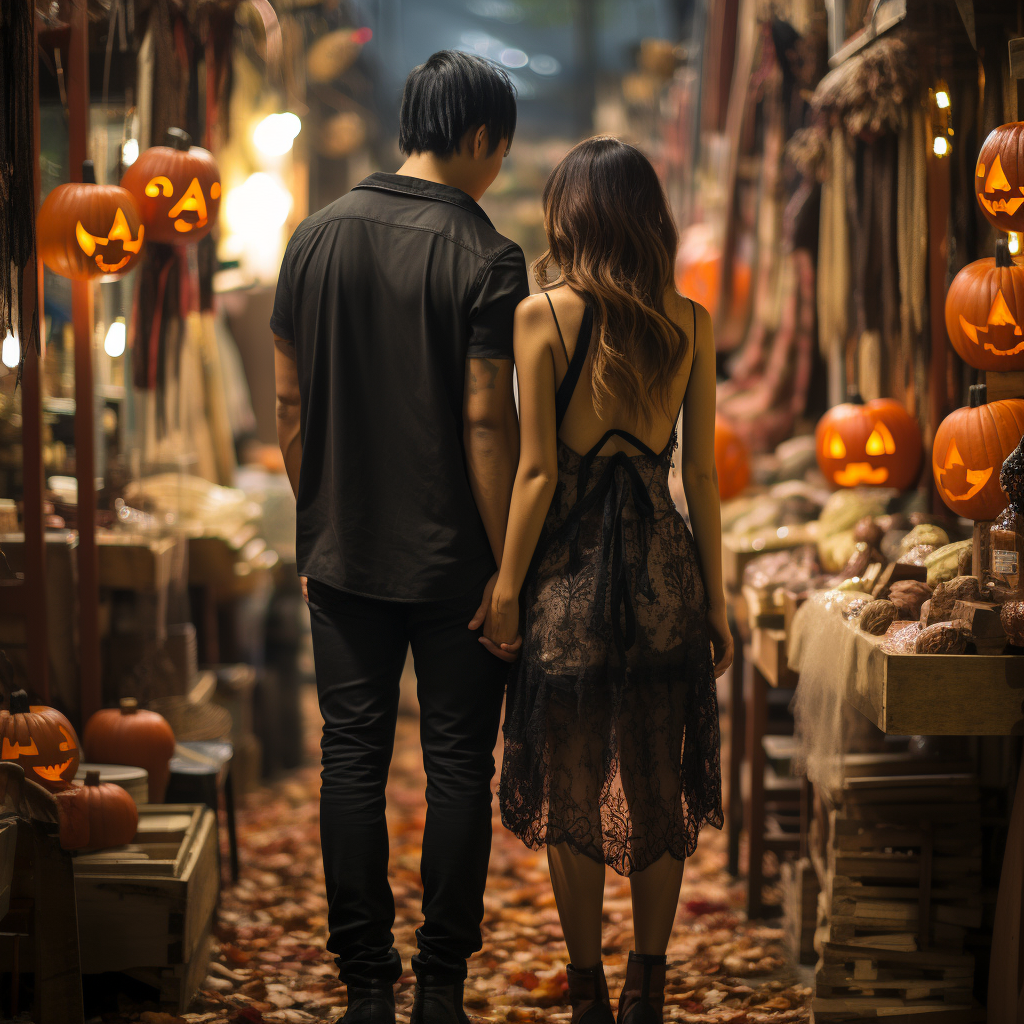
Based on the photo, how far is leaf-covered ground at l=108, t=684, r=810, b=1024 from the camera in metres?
2.90

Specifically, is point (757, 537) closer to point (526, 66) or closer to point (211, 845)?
point (211, 845)

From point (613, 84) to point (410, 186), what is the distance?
11472 millimetres

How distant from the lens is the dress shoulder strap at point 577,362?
2291mm

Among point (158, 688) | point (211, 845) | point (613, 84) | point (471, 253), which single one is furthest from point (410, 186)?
point (613, 84)

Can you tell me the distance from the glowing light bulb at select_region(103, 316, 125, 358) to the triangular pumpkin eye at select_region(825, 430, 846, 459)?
2.37 m

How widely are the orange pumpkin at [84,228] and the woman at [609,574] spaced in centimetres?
136

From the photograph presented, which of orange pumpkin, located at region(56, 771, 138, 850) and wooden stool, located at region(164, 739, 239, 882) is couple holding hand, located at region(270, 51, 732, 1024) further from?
wooden stool, located at region(164, 739, 239, 882)

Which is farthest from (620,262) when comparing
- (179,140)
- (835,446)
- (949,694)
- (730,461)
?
(730,461)

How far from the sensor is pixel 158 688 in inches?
153

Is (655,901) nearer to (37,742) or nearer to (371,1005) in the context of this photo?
(371,1005)

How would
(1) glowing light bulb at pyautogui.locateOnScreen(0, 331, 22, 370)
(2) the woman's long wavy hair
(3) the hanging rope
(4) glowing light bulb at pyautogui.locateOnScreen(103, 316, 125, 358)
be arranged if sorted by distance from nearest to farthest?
(2) the woman's long wavy hair
(3) the hanging rope
(1) glowing light bulb at pyautogui.locateOnScreen(0, 331, 22, 370)
(4) glowing light bulb at pyautogui.locateOnScreen(103, 316, 125, 358)

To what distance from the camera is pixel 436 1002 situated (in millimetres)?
2365

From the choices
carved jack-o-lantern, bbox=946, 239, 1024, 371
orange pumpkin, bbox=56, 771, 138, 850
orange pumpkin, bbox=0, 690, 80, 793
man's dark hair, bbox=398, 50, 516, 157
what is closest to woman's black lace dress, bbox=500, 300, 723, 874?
man's dark hair, bbox=398, 50, 516, 157

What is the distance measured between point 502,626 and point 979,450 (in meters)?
1.25
